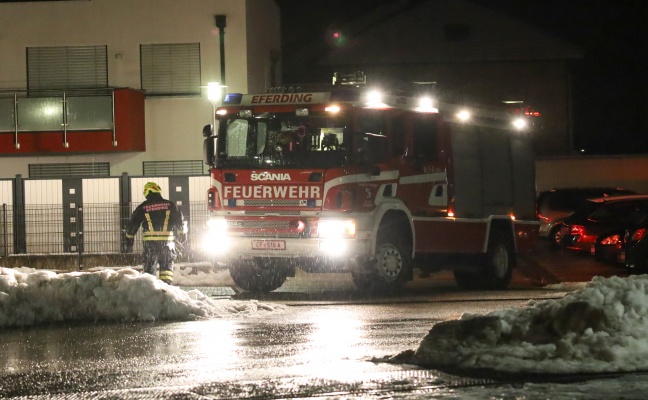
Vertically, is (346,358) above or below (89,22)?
below

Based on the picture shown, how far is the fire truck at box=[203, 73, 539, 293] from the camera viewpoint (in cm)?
1670

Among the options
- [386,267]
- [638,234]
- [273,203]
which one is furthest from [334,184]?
[638,234]

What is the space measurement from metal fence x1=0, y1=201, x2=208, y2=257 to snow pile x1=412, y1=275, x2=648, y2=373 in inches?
632

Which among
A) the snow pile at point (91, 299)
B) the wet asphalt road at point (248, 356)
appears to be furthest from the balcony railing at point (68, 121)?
the snow pile at point (91, 299)

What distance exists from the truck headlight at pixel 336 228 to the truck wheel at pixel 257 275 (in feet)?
4.46

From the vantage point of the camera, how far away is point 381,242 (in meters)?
17.3

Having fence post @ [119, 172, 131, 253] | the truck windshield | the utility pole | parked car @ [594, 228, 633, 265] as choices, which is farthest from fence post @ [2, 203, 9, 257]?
parked car @ [594, 228, 633, 265]

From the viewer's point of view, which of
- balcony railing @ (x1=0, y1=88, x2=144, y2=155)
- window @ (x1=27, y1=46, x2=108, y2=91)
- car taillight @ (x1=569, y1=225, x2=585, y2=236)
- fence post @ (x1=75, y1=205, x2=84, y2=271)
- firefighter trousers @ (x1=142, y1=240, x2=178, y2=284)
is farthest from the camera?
window @ (x1=27, y1=46, x2=108, y2=91)

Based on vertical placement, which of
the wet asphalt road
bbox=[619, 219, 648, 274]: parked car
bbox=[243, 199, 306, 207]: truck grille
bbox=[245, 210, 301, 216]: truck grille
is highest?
bbox=[243, 199, 306, 207]: truck grille

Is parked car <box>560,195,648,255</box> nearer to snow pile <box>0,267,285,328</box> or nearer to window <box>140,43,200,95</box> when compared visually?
snow pile <box>0,267,285,328</box>

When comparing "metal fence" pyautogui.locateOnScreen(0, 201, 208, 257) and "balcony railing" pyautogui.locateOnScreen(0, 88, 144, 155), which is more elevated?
"balcony railing" pyautogui.locateOnScreen(0, 88, 144, 155)

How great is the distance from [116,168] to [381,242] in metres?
18.1

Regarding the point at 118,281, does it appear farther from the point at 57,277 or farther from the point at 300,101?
the point at 300,101

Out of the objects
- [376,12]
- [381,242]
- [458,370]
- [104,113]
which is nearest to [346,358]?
[458,370]
